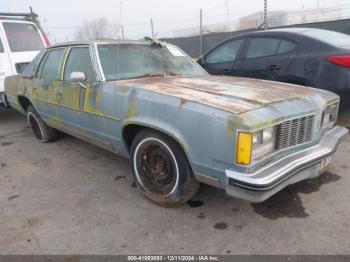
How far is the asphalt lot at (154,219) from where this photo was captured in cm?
237

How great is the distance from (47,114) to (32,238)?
2.27 metres

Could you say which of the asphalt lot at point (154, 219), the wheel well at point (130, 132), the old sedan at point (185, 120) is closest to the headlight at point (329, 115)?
the old sedan at point (185, 120)

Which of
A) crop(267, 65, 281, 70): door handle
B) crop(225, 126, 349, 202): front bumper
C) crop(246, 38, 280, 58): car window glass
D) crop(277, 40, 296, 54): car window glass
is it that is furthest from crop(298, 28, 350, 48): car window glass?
crop(225, 126, 349, 202): front bumper

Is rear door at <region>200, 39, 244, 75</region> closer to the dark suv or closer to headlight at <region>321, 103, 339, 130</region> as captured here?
the dark suv

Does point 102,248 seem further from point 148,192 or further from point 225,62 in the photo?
point 225,62

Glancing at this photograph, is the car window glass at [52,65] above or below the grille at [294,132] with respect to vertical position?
above

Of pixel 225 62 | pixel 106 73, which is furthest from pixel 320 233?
pixel 225 62

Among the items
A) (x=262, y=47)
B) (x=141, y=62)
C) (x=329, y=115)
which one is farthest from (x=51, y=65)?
(x=329, y=115)

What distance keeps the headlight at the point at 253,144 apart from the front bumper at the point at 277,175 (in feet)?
0.36

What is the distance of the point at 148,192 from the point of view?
301 centimetres

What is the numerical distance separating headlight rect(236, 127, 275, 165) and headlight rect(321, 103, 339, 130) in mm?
791

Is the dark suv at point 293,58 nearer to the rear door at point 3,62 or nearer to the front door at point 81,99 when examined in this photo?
the front door at point 81,99

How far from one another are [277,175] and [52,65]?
3.44 m

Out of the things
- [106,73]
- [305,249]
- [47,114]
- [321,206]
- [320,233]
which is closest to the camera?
[305,249]
